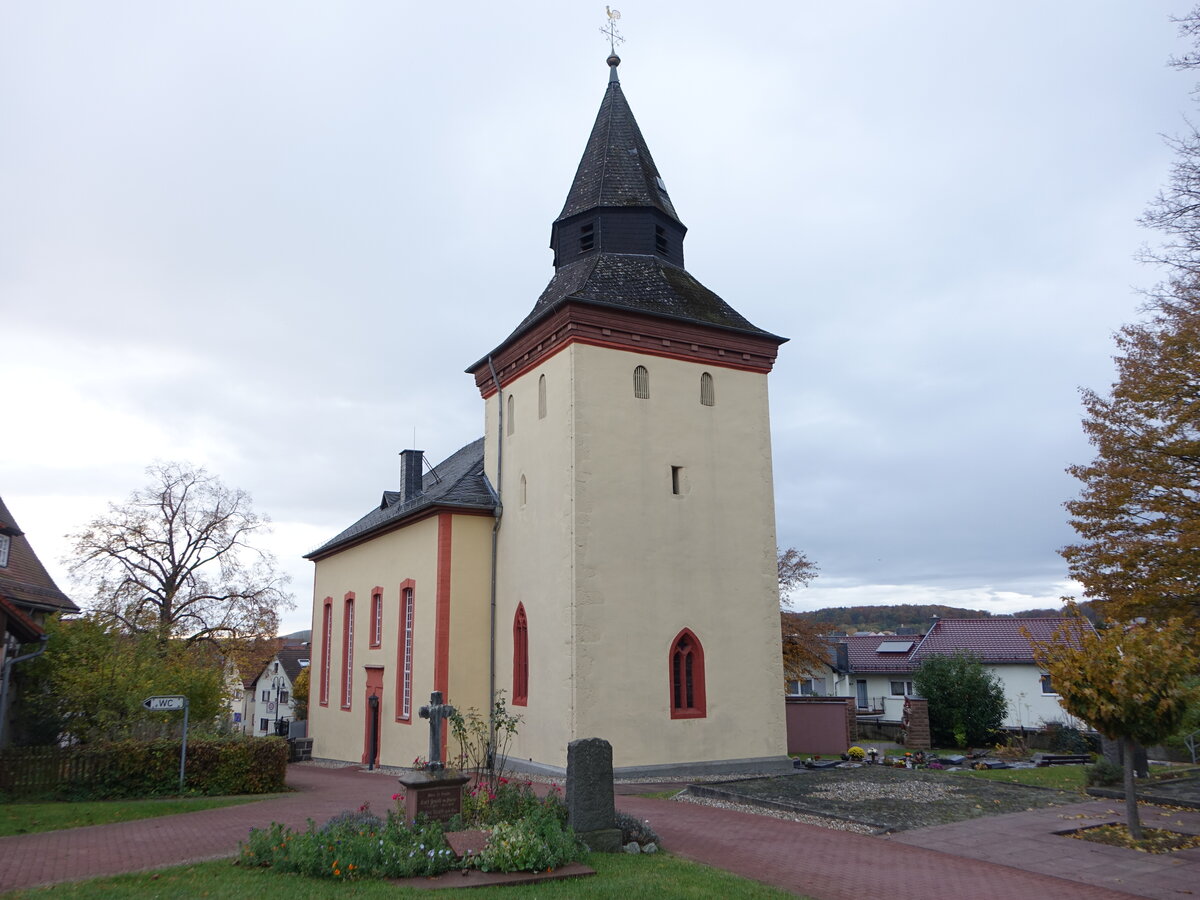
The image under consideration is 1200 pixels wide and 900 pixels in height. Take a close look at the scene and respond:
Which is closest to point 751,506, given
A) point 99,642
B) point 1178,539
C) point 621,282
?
point 621,282

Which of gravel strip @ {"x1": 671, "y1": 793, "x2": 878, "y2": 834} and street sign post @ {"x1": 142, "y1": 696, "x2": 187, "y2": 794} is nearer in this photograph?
gravel strip @ {"x1": 671, "y1": 793, "x2": 878, "y2": 834}

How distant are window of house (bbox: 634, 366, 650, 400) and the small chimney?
11132 mm

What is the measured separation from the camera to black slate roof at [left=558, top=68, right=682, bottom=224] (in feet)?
74.3

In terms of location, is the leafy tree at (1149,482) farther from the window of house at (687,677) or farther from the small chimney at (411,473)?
the small chimney at (411,473)

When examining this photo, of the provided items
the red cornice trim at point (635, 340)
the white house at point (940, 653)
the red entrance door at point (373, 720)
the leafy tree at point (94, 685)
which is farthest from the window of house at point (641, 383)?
the white house at point (940, 653)

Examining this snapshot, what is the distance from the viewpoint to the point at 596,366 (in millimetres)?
19453

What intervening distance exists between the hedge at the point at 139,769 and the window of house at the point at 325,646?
40.2 feet

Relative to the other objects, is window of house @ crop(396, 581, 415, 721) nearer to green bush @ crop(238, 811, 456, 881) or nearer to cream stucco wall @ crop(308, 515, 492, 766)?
cream stucco wall @ crop(308, 515, 492, 766)

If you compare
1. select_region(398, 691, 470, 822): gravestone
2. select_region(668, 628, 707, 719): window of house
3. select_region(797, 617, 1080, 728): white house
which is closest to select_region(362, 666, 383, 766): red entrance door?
select_region(668, 628, 707, 719): window of house

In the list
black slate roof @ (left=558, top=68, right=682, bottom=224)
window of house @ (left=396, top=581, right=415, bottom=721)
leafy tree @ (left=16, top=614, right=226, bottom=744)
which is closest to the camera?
leafy tree @ (left=16, top=614, right=226, bottom=744)

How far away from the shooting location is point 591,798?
35.7 ft

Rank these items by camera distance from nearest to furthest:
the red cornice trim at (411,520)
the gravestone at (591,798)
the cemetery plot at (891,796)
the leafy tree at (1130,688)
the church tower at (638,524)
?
1. the gravestone at (591,798)
2. the leafy tree at (1130,688)
3. the cemetery plot at (891,796)
4. the church tower at (638,524)
5. the red cornice trim at (411,520)

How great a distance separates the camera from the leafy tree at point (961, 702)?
1245 inches

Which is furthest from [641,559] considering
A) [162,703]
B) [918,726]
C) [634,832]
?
[918,726]
